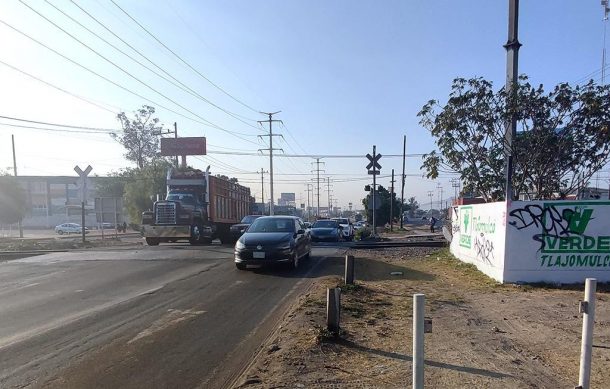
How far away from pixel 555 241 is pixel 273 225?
25.5ft

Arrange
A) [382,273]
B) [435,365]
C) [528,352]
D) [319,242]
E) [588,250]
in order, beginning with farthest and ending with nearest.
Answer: [319,242]
[382,273]
[588,250]
[528,352]
[435,365]

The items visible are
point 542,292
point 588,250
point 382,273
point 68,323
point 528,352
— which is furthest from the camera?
point 382,273

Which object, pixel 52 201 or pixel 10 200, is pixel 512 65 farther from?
pixel 52 201

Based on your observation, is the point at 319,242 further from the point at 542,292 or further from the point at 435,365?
the point at 435,365

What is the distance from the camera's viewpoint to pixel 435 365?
5305mm

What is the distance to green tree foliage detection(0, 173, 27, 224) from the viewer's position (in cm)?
5134

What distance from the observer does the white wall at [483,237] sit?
1120 cm

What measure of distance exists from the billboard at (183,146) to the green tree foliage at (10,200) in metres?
16.1

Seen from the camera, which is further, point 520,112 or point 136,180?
point 136,180

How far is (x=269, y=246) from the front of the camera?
43.6 ft

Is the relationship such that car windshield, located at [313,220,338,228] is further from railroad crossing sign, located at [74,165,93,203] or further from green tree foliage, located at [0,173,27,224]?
green tree foliage, located at [0,173,27,224]

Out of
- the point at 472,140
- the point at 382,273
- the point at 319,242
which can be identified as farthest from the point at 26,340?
the point at 319,242

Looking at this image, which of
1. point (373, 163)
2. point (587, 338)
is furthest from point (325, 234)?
point (587, 338)

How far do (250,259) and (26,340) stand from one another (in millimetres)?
6964
